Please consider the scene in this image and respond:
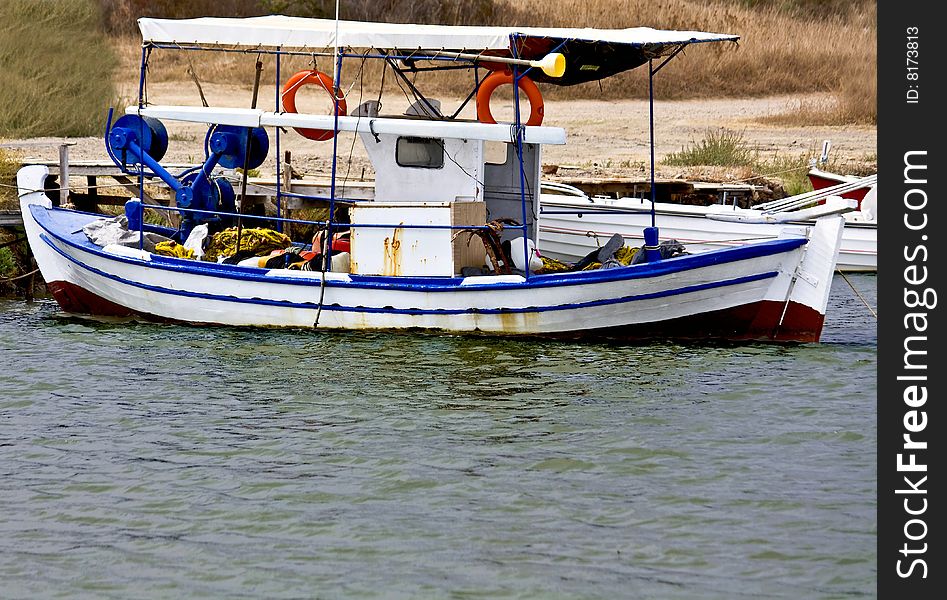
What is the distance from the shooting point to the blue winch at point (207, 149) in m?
14.8

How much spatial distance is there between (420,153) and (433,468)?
5278 mm

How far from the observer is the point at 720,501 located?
8883 millimetres

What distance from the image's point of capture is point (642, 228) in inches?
728

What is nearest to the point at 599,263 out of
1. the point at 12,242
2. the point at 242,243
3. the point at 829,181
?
the point at 242,243

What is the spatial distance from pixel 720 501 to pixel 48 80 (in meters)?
19.7

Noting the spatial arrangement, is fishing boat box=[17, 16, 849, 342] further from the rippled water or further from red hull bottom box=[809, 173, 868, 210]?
red hull bottom box=[809, 173, 868, 210]

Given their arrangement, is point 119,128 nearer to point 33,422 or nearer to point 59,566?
point 33,422

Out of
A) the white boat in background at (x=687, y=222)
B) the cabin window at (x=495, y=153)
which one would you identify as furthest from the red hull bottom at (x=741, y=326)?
the white boat in background at (x=687, y=222)

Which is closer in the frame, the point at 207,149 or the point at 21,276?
the point at 207,149

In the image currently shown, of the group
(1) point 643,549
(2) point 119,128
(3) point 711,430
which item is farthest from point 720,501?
(2) point 119,128

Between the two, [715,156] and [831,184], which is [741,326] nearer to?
[831,184]

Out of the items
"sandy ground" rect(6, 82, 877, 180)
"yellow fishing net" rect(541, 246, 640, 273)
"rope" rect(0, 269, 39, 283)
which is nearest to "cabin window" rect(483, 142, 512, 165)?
"yellow fishing net" rect(541, 246, 640, 273)

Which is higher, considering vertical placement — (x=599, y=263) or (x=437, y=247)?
(x=437, y=247)

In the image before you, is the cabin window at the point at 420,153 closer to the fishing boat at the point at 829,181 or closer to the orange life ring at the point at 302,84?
the orange life ring at the point at 302,84
